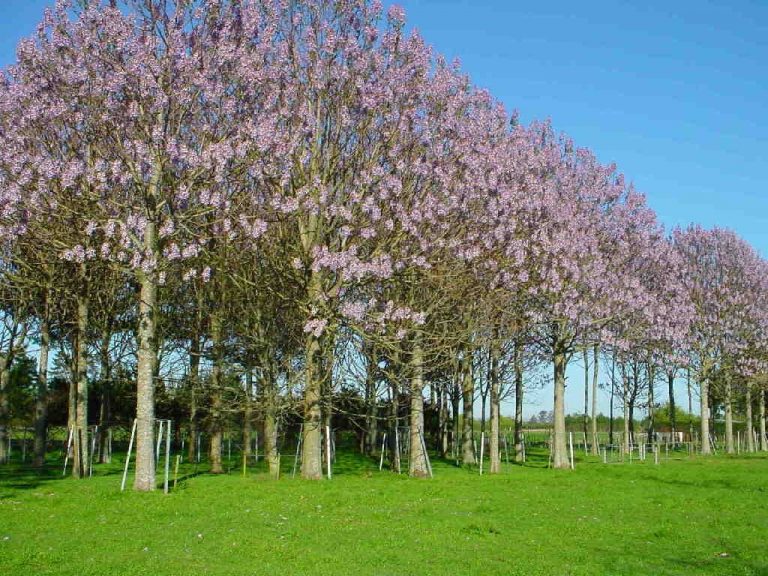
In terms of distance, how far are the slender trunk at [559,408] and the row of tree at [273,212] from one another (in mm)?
883

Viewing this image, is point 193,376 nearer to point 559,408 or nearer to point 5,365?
point 5,365

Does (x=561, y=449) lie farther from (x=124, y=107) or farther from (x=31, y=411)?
(x=31, y=411)

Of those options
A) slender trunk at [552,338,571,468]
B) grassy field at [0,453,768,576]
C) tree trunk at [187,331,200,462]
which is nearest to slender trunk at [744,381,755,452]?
slender trunk at [552,338,571,468]

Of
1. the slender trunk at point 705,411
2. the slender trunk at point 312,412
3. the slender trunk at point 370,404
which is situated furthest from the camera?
the slender trunk at point 705,411

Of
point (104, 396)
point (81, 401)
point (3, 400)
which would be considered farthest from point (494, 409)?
point (3, 400)

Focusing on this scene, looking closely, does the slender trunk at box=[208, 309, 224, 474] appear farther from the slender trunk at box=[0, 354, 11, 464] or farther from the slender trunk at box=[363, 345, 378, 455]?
the slender trunk at box=[0, 354, 11, 464]

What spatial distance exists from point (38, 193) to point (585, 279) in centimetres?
2251

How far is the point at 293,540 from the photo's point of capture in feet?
46.5

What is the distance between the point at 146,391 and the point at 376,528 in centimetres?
956

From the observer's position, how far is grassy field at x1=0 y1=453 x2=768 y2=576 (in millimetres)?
12312

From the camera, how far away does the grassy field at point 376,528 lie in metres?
12.3

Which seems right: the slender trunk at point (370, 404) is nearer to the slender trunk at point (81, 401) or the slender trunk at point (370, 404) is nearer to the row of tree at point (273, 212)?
the row of tree at point (273, 212)

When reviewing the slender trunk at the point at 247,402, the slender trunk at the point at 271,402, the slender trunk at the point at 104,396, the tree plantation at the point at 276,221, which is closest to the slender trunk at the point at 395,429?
the tree plantation at the point at 276,221

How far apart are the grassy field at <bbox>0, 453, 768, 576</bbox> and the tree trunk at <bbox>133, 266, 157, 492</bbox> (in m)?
1.05
